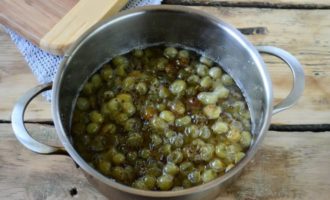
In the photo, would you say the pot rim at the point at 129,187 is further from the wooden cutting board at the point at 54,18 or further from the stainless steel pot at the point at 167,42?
the wooden cutting board at the point at 54,18

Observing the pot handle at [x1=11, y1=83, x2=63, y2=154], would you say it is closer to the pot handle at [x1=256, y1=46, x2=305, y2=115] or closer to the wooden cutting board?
the wooden cutting board

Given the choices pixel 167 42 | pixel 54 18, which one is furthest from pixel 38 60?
pixel 167 42

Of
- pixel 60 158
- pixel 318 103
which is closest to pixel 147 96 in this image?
pixel 60 158

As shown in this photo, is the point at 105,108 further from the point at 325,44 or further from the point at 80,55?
the point at 325,44

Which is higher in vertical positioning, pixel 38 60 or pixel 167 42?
pixel 167 42

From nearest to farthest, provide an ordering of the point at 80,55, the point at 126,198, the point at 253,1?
the point at 126,198, the point at 80,55, the point at 253,1

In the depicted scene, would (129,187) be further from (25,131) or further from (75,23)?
(75,23)
